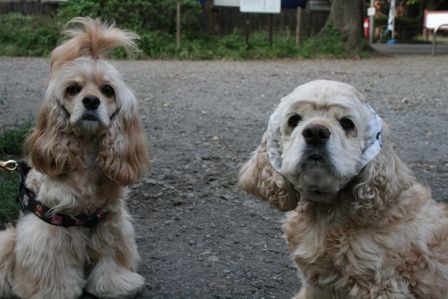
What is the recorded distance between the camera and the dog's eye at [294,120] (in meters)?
2.99

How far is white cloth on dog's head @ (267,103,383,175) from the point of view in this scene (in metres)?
2.90

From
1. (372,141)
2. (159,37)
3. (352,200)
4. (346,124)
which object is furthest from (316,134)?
(159,37)

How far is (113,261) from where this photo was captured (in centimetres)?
399

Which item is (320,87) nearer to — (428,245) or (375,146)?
(375,146)

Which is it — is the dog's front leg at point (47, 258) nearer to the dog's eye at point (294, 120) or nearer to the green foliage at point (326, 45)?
the dog's eye at point (294, 120)

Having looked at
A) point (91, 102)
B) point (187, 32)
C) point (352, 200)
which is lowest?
point (187, 32)

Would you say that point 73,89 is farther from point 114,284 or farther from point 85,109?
point 114,284

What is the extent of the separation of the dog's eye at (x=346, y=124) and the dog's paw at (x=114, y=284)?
1842mm

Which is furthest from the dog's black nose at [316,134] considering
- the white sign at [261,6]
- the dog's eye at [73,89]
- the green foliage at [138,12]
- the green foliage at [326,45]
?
the white sign at [261,6]

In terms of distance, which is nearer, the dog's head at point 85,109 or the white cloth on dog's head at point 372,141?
the white cloth on dog's head at point 372,141

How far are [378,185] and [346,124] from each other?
1.08 ft

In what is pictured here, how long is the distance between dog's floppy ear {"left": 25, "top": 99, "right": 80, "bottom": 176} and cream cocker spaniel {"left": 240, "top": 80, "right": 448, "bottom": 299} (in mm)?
1252

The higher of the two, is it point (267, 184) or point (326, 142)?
point (326, 142)

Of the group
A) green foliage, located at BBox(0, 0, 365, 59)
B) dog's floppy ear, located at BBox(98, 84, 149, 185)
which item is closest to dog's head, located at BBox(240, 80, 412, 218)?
dog's floppy ear, located at BBox(98, 84, 149, 185)
